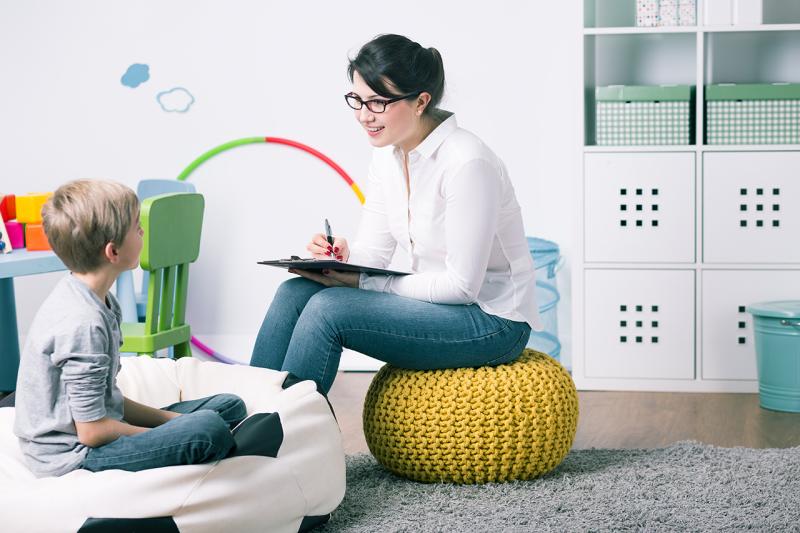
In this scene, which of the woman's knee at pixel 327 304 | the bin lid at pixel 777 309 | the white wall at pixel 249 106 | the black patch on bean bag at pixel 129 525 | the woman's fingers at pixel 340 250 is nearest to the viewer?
the black patch on bean bag at pixel 129 525

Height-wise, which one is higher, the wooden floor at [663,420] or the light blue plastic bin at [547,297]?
the light blue plastic bin at [547,297]

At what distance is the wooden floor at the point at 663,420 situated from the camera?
277 centimetres

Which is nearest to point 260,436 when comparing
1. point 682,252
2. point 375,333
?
point 375,333

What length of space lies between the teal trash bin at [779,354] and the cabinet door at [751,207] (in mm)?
273

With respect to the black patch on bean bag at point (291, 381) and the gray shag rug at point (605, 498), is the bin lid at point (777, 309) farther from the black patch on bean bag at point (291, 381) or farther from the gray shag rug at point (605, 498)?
the black patch on bean bag at point (291, 381)

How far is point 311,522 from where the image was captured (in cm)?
196

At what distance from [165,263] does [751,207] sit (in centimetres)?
192

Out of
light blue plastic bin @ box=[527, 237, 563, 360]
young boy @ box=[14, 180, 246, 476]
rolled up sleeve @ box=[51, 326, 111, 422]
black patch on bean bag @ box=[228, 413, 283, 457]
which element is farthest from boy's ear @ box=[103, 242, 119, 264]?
light blue plastic bin @ box=[527, 237, 563, 360]

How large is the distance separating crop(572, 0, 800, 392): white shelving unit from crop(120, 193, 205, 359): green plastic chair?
1326 mm

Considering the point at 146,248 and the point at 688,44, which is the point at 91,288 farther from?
Result: the point at 688,44

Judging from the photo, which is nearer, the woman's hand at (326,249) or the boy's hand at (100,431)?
the boy's hand at (100,431)

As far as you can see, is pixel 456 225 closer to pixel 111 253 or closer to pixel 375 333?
pixel 375 333

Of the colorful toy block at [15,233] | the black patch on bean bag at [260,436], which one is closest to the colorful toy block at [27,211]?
the colorful toy block at [15,233]

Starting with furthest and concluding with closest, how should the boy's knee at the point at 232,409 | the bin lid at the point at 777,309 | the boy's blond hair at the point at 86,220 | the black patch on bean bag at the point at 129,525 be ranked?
1. the bin lid at the point at 777,309
2. the boy's knee at the point at 232,409
3. the boy's blond hair at the point at 86,220
4. the black patch on bean bag at the point at 129,525
